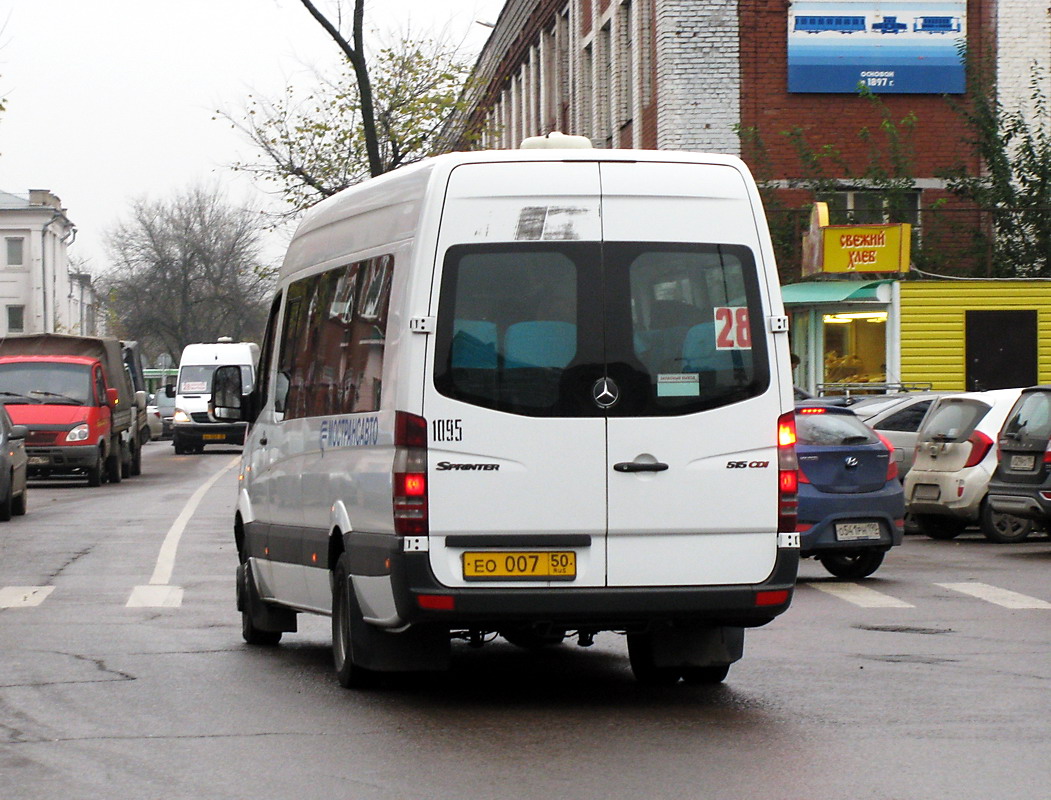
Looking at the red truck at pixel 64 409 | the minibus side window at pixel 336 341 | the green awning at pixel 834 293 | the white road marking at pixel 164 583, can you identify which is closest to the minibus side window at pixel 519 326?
the minibus side window at pixel 336 341

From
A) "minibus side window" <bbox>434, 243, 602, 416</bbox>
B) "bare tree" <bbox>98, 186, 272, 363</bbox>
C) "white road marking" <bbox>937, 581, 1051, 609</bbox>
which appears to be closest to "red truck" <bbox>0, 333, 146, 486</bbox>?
"white road marking" <bbox>937, 581, 1051, 609</bbox>

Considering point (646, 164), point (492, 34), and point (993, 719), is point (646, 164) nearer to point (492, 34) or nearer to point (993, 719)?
point (993, 719)

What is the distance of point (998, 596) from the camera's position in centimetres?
1442

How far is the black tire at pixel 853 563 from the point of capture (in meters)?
16.2

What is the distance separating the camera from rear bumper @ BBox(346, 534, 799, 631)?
8.26 metres

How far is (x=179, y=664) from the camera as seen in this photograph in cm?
1041

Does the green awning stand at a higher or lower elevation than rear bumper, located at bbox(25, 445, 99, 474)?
higher

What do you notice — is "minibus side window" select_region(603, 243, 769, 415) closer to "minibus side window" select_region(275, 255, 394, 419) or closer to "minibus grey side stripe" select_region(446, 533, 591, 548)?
"minibus grey side stripe" select_region(446, 533, 591, 548)

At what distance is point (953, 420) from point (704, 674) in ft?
38.1

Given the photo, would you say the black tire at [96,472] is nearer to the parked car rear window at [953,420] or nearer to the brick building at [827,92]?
the brick building at [827,92]

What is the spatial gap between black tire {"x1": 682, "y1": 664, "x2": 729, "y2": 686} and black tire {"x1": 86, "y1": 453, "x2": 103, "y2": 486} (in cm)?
2383

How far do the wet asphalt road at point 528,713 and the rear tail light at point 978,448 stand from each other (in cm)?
575

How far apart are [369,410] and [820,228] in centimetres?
2262

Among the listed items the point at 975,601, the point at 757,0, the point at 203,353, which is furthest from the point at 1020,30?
the point at 203,353
